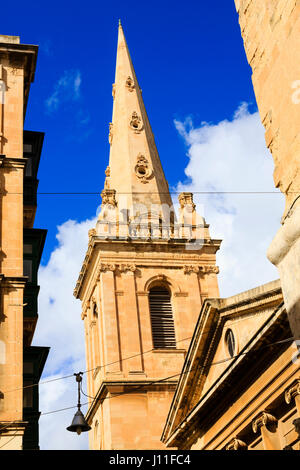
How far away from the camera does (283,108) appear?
6633 millimetres

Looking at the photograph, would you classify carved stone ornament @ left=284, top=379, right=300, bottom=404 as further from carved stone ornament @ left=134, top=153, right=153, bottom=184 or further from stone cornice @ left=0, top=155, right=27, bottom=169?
carved stone ornament @ left=134, top=153, right=153, bottom=184

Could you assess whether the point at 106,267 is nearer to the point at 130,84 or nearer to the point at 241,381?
the point at 130,84

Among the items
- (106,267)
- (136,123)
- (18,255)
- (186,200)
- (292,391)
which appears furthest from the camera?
(136,123)

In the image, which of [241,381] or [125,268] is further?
[125,268]

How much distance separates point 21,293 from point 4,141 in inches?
195

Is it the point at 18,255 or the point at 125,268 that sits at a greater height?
the point at 125,268

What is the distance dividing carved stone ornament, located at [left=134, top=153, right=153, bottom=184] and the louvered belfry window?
732 cm

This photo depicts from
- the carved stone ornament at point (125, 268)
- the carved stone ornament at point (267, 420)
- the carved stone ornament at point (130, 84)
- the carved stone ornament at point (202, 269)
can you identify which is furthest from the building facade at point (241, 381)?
the carved stone ornament at point (130, 84)

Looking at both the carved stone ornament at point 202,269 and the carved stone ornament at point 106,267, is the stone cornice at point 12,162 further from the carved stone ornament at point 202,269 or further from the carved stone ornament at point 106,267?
the carved stone ornament at point 202,269

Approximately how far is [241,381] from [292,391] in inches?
101

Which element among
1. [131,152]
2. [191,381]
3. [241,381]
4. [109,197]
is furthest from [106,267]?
[241,381]

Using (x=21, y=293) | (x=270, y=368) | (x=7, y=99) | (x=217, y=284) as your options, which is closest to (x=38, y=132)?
(x=7, y=99)

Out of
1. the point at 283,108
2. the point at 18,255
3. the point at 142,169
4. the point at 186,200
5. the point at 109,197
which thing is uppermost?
the point at 142,169

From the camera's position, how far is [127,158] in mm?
38312
